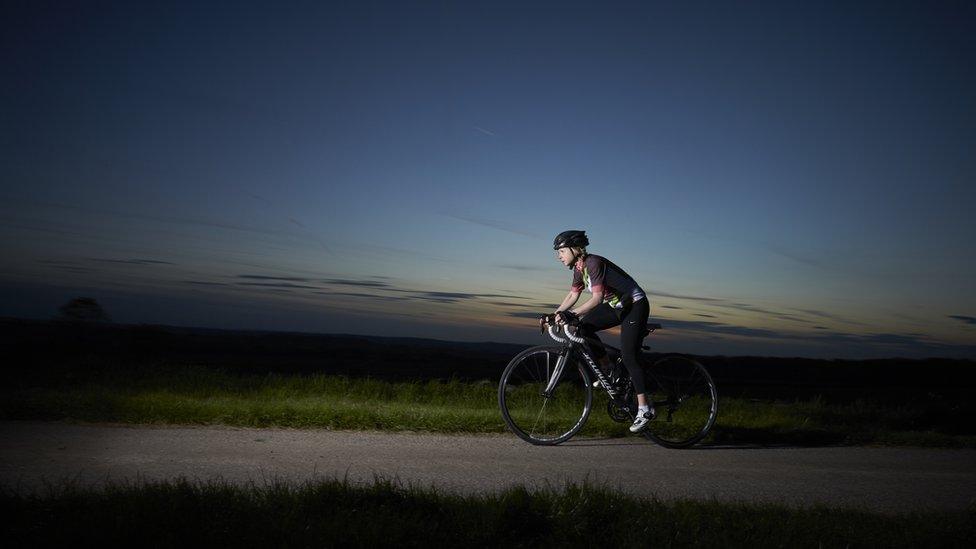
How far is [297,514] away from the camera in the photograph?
3.81m

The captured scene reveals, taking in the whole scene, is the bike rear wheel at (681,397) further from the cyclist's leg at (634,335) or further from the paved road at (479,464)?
the paved road at (479,464)

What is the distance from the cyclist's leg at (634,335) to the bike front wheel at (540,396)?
19.4 inches

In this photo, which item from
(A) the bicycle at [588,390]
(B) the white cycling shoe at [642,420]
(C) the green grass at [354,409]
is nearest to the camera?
(C) the green grass at [354,409]

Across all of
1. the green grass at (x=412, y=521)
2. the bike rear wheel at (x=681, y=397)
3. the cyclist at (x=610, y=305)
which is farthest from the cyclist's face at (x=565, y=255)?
the green grass at (x=412, y=521)

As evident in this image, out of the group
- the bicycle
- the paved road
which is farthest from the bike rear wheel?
the paved road

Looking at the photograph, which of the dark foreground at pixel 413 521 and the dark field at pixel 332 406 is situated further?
the dark field at pixel 332 406

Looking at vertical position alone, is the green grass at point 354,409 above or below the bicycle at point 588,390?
below

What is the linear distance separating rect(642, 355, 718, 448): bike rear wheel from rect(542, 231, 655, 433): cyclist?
1.01 feet

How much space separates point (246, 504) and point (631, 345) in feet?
14.7

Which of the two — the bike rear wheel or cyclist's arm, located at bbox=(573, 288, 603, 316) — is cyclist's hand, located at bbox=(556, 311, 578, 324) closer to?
cyclist's arm, located at bbox=(573, 288, 603, 316)

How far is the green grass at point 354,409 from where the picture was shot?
6.96 metres

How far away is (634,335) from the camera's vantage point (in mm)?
7234

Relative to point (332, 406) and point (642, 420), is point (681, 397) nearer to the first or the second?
point (642, 420)

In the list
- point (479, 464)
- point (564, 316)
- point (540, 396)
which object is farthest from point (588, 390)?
point (479, 464)
